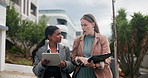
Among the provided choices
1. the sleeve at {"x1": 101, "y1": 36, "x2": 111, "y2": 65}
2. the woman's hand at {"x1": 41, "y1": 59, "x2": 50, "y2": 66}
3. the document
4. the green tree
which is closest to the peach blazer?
the sleeve at {"x1": 101, "y1": 36, "x2": 111, "y2": 65}

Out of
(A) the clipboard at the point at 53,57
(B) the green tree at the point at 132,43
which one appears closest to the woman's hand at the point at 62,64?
(A) the clipboard at the point at 53,57

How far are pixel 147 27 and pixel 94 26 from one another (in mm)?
10995

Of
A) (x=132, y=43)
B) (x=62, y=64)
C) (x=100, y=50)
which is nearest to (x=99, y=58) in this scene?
(x=100, y=50)

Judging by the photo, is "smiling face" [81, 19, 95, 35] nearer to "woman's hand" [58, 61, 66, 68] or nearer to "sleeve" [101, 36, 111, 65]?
"sleeve" [101, 36, 111, 65]

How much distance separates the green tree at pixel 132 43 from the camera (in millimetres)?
11352

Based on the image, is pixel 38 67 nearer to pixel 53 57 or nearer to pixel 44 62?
pixel 44 62

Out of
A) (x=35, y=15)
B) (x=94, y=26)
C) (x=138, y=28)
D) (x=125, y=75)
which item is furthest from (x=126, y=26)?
(x=35, y=15)

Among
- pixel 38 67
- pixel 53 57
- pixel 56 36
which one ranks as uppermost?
pixel 56 36

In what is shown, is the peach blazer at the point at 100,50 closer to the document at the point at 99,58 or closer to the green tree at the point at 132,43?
the document at the point at 99,58

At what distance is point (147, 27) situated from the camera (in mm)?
12250

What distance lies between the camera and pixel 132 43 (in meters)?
11.7

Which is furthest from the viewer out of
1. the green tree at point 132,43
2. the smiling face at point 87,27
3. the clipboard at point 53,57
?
the green tree at point 132,43

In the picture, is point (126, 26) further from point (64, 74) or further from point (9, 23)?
point (64, 74)

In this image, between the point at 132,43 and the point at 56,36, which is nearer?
the point at 56,36
